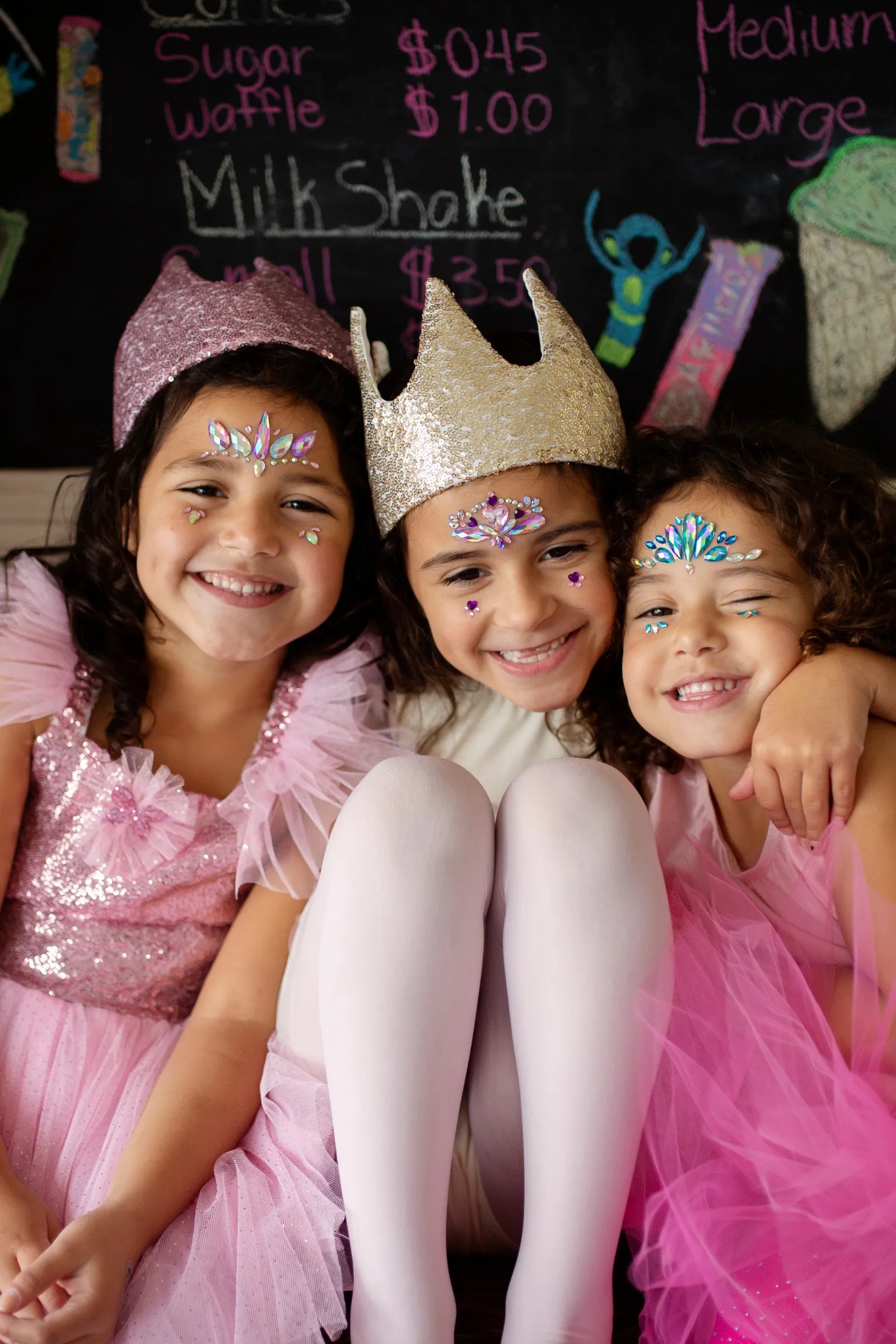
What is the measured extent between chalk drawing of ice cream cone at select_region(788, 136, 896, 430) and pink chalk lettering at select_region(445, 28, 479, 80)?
18.8 inches

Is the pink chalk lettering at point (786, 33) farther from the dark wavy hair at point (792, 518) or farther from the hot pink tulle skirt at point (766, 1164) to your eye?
the hot pink tulle skirt at point (766, 1164)

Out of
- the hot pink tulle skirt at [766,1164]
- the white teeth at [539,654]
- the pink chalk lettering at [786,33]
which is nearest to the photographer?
the hot pink tulle skirt at [766,1164]

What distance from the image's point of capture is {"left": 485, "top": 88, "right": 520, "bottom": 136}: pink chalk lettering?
1.61m

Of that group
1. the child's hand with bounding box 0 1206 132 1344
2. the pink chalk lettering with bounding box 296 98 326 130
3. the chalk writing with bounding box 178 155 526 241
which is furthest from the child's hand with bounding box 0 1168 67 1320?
the pink chalk lettering with bounding box 296 98 326 130

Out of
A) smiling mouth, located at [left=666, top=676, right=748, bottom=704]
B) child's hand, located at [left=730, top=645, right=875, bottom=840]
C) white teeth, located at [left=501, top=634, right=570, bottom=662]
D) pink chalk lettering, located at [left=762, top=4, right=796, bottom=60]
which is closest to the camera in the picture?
child's hand, located at [left=730, top=645, right=875, bottom=840]

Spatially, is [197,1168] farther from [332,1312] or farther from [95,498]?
[95,498]

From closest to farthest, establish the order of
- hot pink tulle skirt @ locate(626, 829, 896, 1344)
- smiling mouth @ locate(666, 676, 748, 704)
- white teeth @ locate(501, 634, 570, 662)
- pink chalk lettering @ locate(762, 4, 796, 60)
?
1. hot pink tulle skirt @ locate(626, 829, 896, 1344)
2. smiling mouth @ locate(666, 676, 748, 704)
3. white teeth @ locate(501, 634, 570, 662)
4. pink chalk lettering @ locate(762, 4, 796, 60)

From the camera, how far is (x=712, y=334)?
1.65 metres

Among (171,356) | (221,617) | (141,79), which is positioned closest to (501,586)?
(221,617)

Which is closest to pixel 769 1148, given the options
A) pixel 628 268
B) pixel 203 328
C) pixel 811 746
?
pixel 811 746

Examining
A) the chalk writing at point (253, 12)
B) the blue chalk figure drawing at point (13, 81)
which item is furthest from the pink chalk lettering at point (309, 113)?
the blue chalk figure drawing at point (13, 81)

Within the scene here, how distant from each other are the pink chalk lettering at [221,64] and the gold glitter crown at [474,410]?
52 cm

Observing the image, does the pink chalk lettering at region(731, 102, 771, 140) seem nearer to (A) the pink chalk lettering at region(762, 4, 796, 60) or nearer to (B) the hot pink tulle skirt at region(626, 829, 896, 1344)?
(A) the pink chalk lettering at region(762, 4, 796, 60)

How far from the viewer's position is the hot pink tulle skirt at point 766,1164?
866mm
